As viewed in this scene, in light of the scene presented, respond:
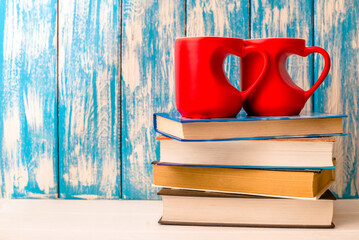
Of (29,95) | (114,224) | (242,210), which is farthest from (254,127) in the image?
(29,95)

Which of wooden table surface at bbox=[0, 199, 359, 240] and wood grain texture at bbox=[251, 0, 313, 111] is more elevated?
wood grain texture at bbox=[251, 0, 313, 111]

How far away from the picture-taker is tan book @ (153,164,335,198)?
610 mm

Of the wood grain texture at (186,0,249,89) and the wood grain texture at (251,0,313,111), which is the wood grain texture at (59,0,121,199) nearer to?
the wood grain texture at (186,0,249,89)

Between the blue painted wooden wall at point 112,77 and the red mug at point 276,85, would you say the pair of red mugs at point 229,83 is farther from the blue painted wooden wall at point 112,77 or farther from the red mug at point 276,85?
the blue painted wooden wall at point 112,77

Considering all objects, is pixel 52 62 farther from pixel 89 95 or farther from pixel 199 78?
pixel 199 78

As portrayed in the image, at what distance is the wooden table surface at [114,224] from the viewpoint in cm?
61

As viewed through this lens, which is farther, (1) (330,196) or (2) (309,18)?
(2) (309,18)

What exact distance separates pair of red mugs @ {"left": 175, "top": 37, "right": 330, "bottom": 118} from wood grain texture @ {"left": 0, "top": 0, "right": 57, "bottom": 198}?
35cm

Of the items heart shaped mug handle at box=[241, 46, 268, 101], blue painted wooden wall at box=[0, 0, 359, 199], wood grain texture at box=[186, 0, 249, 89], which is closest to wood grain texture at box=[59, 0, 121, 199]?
blue painted wooden wall at box=[0, 0, 359, 199]

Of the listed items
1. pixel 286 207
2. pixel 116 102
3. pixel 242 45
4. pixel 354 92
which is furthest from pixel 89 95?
pixel 354 92

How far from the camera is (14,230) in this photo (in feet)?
2.10

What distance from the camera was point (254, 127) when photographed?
63cm

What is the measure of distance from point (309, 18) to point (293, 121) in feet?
1.06

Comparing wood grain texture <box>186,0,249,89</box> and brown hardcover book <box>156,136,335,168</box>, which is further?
wood grain texture <box>186,0,249,89</box>
